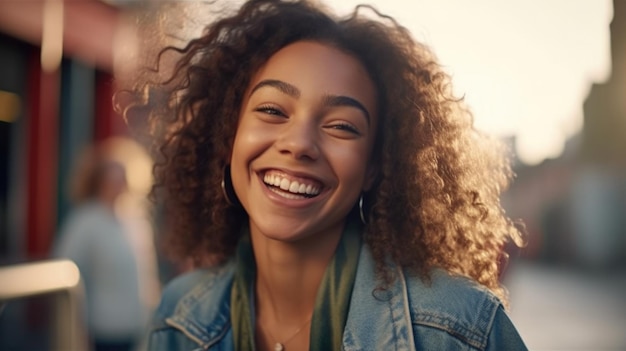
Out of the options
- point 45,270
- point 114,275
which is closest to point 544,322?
point 114,275

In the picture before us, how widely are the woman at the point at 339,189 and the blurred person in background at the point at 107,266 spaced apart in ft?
8.27

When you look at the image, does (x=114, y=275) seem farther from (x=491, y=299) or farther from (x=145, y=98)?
(x=491, y=299)

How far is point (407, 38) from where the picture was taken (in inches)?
68.6

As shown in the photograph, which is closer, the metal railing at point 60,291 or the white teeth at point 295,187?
the white teeth at point 295,187

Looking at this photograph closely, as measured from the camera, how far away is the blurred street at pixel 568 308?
249 inches

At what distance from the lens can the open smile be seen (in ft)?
5.18

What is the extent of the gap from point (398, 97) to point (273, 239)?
1.46 ft

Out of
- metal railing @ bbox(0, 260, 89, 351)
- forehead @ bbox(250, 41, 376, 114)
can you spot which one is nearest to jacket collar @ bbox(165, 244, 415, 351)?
forehead @ bbox(250, 41, 376, 114)

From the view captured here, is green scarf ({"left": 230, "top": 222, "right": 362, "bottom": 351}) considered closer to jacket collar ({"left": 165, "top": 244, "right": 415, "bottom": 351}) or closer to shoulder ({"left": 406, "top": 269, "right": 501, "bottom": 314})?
jacket collar ({"left": 165, "top": 244, "right": 415, "bottom": 351})

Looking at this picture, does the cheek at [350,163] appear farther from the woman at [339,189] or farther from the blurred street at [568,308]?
the blurred street at [568,308]

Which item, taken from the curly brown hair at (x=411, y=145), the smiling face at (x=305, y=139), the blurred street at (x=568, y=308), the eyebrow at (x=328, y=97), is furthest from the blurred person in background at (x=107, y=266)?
the eyebrow at (x=328, y=97)

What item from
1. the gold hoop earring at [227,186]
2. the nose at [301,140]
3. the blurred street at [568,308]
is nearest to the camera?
the nose at [301,140]

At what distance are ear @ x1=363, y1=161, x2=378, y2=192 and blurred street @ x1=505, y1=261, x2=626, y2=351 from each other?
864mm

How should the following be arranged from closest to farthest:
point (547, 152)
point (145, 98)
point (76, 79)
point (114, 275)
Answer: point (547, 152), point (145, 98), point (114, 275), point (76, 79)
